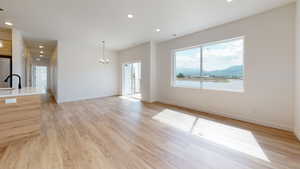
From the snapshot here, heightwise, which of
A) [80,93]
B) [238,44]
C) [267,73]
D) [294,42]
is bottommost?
[80,93]

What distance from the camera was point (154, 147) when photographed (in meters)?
2.12

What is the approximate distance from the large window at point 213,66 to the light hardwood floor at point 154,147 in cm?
134

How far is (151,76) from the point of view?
5793 mm

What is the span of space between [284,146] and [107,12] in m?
4.56

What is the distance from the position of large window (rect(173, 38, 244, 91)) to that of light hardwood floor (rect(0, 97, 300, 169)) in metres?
1.34

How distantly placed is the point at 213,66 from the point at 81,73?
6022mm

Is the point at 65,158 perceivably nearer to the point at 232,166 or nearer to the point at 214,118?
the point at 232,166

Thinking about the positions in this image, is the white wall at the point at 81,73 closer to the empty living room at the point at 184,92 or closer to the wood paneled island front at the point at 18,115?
the empty living room at the point at 184,92

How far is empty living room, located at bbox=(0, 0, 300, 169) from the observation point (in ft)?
6.20

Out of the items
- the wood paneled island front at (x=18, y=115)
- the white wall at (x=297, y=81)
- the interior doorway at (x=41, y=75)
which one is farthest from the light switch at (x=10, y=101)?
the interior doorway at (x=41, y=75)

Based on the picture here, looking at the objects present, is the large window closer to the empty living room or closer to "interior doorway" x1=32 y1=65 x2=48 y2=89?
the empty living room

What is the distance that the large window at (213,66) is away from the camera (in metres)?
3.60

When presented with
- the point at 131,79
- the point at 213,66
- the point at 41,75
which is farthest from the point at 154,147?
the point at 41,75

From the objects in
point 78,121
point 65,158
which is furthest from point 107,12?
point 65,158
